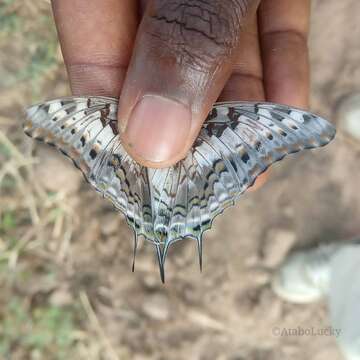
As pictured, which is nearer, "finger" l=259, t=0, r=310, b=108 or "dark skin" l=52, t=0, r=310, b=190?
"dark skin" l=52, t=0, r=310, b=190

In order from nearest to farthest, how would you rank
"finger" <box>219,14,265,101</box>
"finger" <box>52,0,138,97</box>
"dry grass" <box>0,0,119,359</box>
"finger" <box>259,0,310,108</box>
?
"finger" <box>52,0,138,97</box>, "finger" <box>219,14,265,101</box>, "finger" <box>259,0,310,108</box>, "dry grass" <box>0,0,119,359</box>

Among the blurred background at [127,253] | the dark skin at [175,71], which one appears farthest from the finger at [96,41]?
the blurred background at [127,253]

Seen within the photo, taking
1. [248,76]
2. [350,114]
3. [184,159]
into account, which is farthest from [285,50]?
[184,159]

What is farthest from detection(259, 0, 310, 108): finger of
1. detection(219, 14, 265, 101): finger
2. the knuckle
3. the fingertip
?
the fingertip

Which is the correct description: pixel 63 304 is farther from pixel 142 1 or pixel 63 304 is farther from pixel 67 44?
pixel 142 1

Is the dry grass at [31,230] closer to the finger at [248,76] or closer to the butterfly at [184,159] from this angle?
the finger at [248,76]

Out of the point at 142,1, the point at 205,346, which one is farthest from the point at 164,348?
the point at 142,1

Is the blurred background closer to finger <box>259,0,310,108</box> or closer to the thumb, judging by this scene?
finger <box>259,0,310,108</box>

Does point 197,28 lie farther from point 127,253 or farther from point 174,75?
point 127,253
